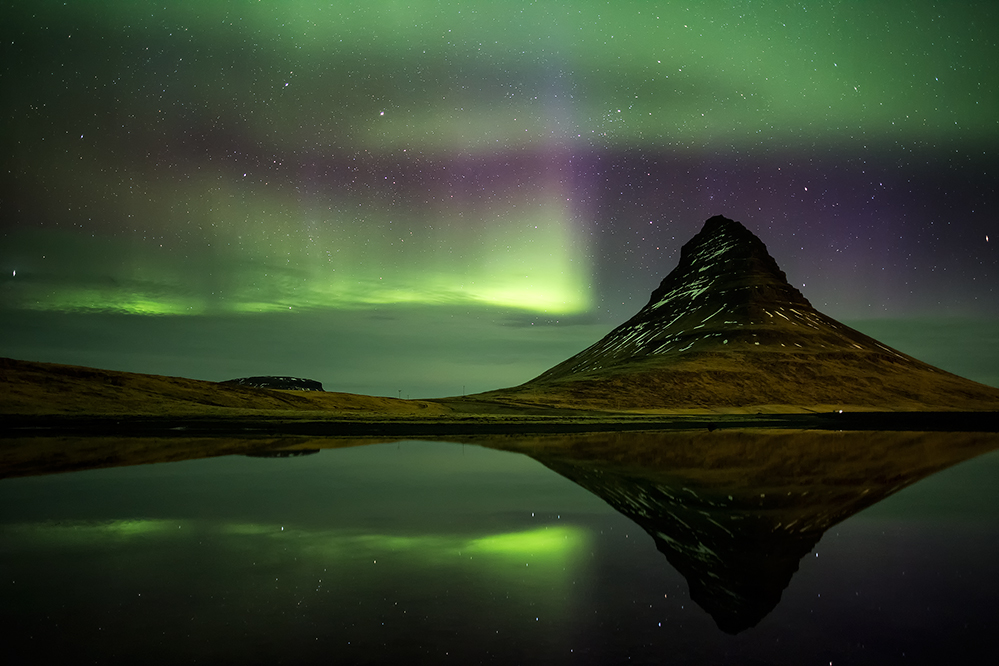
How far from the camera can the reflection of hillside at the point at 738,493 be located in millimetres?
9062

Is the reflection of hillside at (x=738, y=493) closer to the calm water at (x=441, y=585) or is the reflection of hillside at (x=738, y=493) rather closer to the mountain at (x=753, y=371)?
the calm water at (x=441, y=585)

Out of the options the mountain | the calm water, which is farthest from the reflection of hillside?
the mountain

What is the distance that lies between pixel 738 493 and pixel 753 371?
14263 cm

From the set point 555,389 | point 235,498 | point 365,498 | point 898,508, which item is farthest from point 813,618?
point 555,389

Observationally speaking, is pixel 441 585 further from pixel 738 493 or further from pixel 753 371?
pixel 753 371

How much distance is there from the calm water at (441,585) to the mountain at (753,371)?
107 metres

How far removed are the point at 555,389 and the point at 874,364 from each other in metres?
80.4

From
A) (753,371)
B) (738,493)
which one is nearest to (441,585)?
(738,493)

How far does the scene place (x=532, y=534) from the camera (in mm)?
12258

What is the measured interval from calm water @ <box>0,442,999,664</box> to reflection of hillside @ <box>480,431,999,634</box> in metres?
0.35

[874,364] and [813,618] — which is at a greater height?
[874,364]

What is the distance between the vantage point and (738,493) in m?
17.3

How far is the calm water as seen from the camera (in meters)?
6.58

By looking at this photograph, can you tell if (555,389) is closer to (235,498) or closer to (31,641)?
(235,498)
